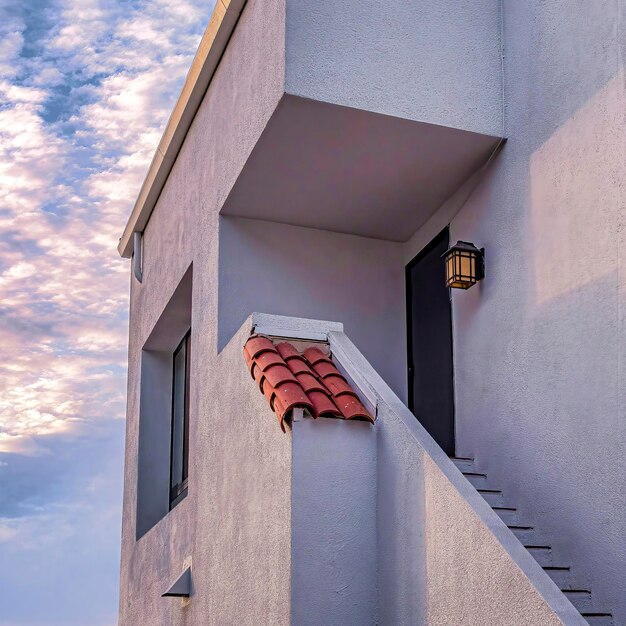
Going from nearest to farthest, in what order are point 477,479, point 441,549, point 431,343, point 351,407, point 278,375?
point 441,549 → point 351,407 → point 278,375 → point 477,479 → point 431,343

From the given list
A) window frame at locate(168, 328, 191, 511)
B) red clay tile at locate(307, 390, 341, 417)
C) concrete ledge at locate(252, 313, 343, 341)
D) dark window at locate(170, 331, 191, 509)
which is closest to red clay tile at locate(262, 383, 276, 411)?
red clay tile at locate(307, 390, 341, 417)

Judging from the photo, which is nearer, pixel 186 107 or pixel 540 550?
pixel 540 550

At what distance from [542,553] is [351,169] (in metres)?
3.37

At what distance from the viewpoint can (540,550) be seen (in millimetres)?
6555

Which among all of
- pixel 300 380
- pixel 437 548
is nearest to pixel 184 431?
pixel 300 380

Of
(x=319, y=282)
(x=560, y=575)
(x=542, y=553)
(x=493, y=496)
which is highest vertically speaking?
(x=319, y=282)

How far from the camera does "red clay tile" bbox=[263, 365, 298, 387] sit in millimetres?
6301

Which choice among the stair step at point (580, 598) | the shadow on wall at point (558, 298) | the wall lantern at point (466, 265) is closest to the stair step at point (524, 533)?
the shadow on wall at point (558, 298)

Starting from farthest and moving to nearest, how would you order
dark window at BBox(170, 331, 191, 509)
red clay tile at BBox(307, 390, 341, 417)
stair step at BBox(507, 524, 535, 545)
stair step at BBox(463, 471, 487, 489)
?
1. dark window at BBox(170, 331, 191, 509)
2. stair step at BBox(463, 471, 487, 489)
3. stair step at BBox(507, 524, 535, 545)
4. red clay tile at BBox(307, 390, 341, 417)

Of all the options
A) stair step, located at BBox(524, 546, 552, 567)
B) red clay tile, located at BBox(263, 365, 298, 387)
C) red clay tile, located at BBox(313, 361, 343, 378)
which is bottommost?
stair step, located at BBox(524, 546, 552, 567)

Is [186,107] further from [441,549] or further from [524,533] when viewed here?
[441,549]

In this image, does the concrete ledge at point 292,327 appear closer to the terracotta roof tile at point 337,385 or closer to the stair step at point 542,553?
the terracotta roof tile at point 337,385

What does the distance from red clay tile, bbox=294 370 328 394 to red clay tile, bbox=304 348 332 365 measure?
0.37 metres

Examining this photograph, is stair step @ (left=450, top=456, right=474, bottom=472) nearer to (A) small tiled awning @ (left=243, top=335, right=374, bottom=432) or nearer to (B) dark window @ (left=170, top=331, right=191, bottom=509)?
(A) small tiled awning @ (left=243, top=335, right=374, bottom=432)
